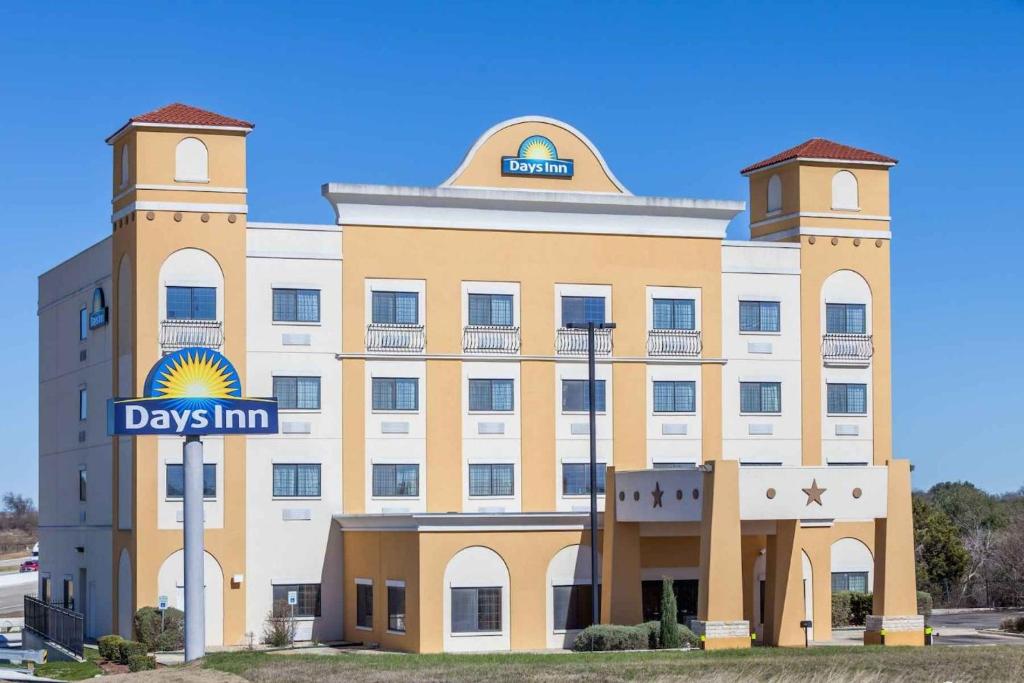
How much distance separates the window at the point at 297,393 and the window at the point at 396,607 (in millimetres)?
7012

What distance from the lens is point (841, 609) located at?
5978 cm

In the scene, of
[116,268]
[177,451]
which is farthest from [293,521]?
[116,268]

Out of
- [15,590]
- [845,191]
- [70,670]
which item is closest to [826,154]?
[845,191]

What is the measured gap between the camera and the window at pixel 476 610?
51969mm

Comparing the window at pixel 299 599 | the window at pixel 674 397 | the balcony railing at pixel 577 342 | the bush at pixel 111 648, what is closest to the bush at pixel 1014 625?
the window at pixel 674 397

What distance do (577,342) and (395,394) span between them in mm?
6588

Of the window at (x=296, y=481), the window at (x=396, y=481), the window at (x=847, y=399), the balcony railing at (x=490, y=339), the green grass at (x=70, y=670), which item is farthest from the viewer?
the window at (x=847, y=399)

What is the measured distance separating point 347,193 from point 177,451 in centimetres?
1003

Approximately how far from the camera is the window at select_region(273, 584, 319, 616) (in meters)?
55.8

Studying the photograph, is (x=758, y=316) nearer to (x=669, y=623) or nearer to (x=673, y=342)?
(x=673, y=342)

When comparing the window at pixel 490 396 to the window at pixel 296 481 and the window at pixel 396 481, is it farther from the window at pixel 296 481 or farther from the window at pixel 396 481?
the window at pixel 296 481

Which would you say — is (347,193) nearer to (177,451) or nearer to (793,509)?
(177,451)

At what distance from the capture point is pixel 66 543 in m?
64.4

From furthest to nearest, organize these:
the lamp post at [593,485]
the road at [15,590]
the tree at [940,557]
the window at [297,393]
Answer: the road at [15,590] < the tree at [940,557] < the window at [297,393] < the lamp post at [593,485]
